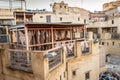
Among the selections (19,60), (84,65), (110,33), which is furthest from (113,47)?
(19,60)

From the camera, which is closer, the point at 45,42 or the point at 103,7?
the point at 45,42

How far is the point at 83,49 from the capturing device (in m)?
14.5

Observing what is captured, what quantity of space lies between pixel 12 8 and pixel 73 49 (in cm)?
2216

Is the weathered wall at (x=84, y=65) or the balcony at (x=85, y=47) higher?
the balcony at (x=85, y=47)

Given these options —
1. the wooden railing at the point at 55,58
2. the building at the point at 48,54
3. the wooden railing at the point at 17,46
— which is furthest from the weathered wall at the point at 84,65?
the wooden railing at the point at 17,46

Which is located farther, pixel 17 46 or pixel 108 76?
pixel 108 76

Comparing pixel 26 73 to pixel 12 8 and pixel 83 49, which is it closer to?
pixel 83 49

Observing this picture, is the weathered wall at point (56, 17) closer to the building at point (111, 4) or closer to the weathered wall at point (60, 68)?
the weathered wall at point (60, 68)

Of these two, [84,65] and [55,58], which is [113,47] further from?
[55,58]

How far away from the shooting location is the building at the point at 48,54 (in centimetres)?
881

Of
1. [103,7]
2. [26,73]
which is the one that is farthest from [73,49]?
[103,7]

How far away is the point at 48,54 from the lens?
8.42 metres

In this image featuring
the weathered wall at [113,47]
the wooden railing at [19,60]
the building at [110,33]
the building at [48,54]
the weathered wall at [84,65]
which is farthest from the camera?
the building at [110,33]

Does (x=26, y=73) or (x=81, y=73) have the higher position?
(x=26, y=73)
